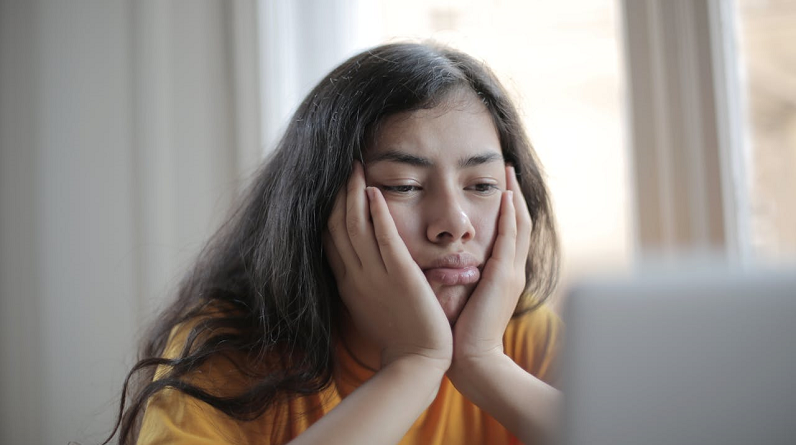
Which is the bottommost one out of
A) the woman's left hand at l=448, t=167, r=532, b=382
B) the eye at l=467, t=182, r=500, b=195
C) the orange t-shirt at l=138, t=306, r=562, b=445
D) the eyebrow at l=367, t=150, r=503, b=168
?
the orange t-shirt at l=138, t=306, r=562, b=445

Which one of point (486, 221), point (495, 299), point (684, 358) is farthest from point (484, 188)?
point (684, 358)

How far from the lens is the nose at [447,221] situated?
0.85 m

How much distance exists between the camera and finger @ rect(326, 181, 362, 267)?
2.97 ft

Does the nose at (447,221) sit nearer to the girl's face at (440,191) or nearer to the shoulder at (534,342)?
the girl's face at (440,191)

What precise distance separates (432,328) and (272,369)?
0.93ft

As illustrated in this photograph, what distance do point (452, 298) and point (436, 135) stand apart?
0.78 feet

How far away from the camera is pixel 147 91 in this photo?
65.6 inches

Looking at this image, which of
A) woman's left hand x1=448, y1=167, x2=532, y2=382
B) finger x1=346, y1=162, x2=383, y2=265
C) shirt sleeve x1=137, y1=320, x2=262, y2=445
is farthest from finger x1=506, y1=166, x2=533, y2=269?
shirt sleeve x1=137, y1=320, x2=262, y2=445

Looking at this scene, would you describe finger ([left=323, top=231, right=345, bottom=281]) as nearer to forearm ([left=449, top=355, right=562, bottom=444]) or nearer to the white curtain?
forearm ([left=449, top=355, right=562, bottom=444])

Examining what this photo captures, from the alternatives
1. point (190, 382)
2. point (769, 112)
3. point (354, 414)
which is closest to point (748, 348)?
point (354, 414)

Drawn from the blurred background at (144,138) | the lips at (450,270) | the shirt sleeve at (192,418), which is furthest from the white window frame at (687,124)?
the shirt sleeve at (192,418)

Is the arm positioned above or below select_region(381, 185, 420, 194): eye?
below

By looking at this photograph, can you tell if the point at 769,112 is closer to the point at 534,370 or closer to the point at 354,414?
the point at 534,370

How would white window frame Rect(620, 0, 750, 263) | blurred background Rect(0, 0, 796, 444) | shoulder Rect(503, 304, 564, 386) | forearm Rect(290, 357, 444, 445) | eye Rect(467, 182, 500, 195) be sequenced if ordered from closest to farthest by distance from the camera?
forearm Rect(290, 357, 444, 445), eye Rect(467, 182, 500, 195), shoulder Rect(503, 304, 564, 386), white window frame Rect(620, 0, 750, 263), blurred background Rect(0, 0, 796, 444)
